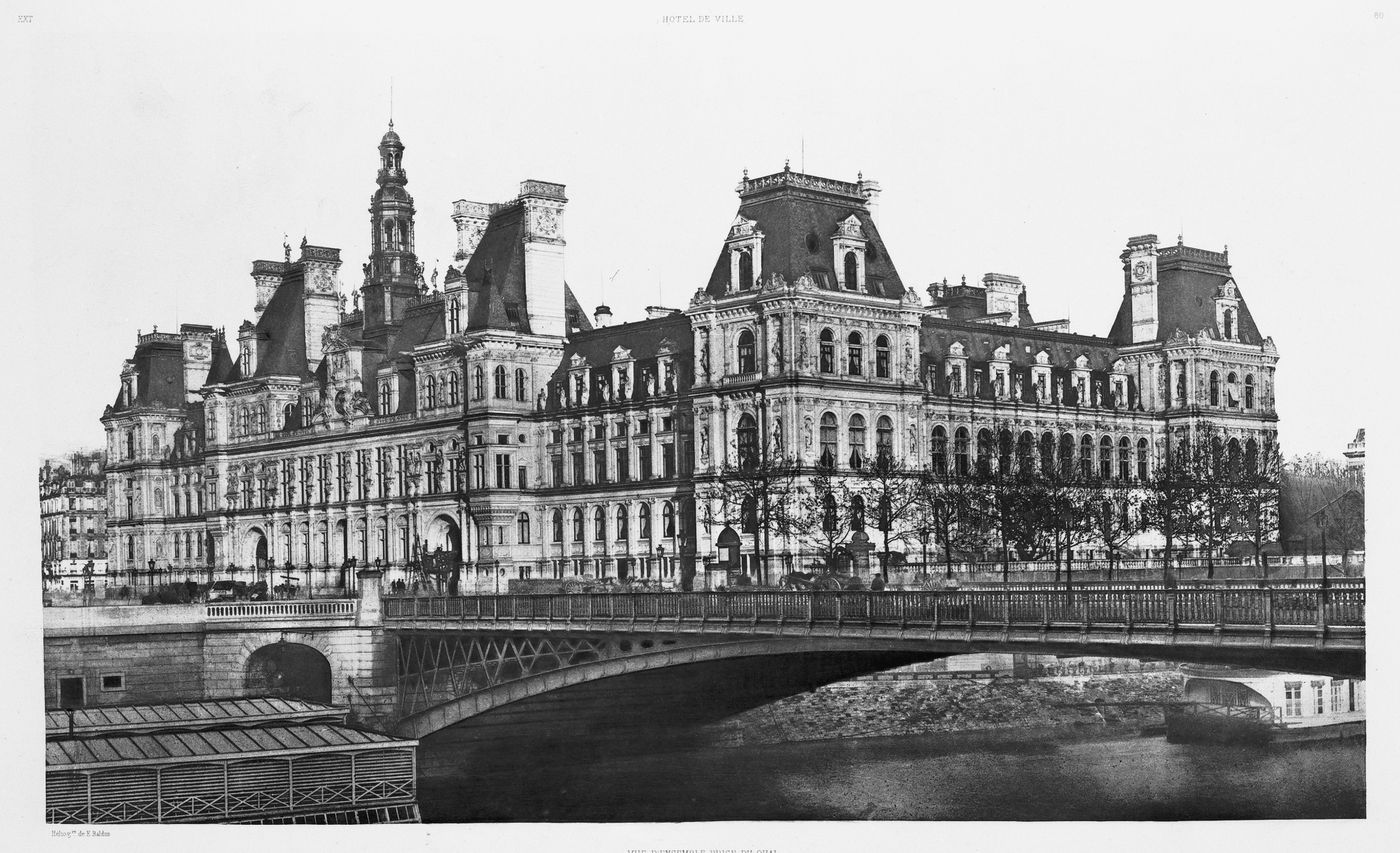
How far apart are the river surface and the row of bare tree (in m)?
8.72

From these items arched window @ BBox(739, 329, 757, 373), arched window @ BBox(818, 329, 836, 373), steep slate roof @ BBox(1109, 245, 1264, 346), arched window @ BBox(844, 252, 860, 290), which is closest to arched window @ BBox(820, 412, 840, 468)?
arched window @ BBox(818, 329, 836, 373)

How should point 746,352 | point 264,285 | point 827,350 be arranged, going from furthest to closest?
point 264,285 < point 746,352 < point 827,350

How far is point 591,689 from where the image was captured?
5056cm

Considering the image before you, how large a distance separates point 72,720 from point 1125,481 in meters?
43.8

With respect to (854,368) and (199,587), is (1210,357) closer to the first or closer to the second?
(854,368)

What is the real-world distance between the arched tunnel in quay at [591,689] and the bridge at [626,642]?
0.06 meters

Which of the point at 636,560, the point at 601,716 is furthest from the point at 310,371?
the point at 601,716

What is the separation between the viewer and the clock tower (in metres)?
80.7

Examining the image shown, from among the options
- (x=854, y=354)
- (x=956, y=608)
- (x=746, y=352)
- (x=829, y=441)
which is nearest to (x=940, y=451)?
(x=854, y=354)

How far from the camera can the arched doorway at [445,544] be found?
77688 millimetres

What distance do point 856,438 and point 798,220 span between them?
8.05m

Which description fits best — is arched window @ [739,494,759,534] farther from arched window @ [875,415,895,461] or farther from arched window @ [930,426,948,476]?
arched window @ [930,426,948,476]

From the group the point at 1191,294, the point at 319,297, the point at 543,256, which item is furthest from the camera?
the point at 319,297

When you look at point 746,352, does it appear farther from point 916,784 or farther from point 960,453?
point 916,784
